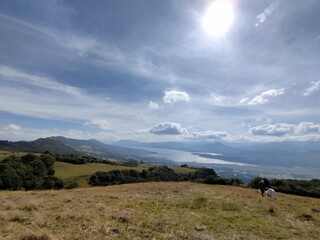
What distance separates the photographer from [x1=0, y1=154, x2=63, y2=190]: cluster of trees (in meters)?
78.3

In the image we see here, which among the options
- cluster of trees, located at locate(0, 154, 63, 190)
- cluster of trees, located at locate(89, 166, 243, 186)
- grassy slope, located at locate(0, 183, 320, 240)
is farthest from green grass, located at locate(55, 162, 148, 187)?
grassy slope, located at locate(0, 183, 320, 240)

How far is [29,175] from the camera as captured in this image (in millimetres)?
90562

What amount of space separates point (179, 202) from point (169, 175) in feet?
301

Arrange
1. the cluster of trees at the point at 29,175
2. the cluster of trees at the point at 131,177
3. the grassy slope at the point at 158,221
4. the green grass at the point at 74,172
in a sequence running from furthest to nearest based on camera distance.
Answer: the cluster of trees at the point at 131,177
the green grass at the point at 74,172
the cluster of trees at the point at 29,175
the grassy slope at the point at 158,221

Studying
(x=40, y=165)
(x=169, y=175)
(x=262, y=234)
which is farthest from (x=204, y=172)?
(x=262, y=234)

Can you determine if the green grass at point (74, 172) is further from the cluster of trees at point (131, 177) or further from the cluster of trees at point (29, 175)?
the cluster of trees at point (29, 175)

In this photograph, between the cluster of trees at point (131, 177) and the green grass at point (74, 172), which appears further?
the cluster of trees at point (131, 177)

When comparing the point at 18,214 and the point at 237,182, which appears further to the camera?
the point at 237,182

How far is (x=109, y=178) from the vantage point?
103812 millimetres

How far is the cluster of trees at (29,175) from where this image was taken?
257ft

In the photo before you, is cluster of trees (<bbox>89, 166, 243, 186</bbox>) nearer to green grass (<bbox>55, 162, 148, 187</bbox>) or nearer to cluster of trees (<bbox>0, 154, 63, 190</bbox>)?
green grass (<bbox>55, 162, 148, 187</bbox>)

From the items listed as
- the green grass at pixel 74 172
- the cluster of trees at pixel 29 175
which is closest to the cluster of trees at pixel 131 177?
the green grass at pixel 74 172

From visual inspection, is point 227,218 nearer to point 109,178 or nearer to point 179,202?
point 179,202

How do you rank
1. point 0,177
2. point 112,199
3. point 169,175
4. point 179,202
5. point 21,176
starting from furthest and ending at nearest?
point 169,175, point 21,176, point 0,177, point 112,199, point 179,202
